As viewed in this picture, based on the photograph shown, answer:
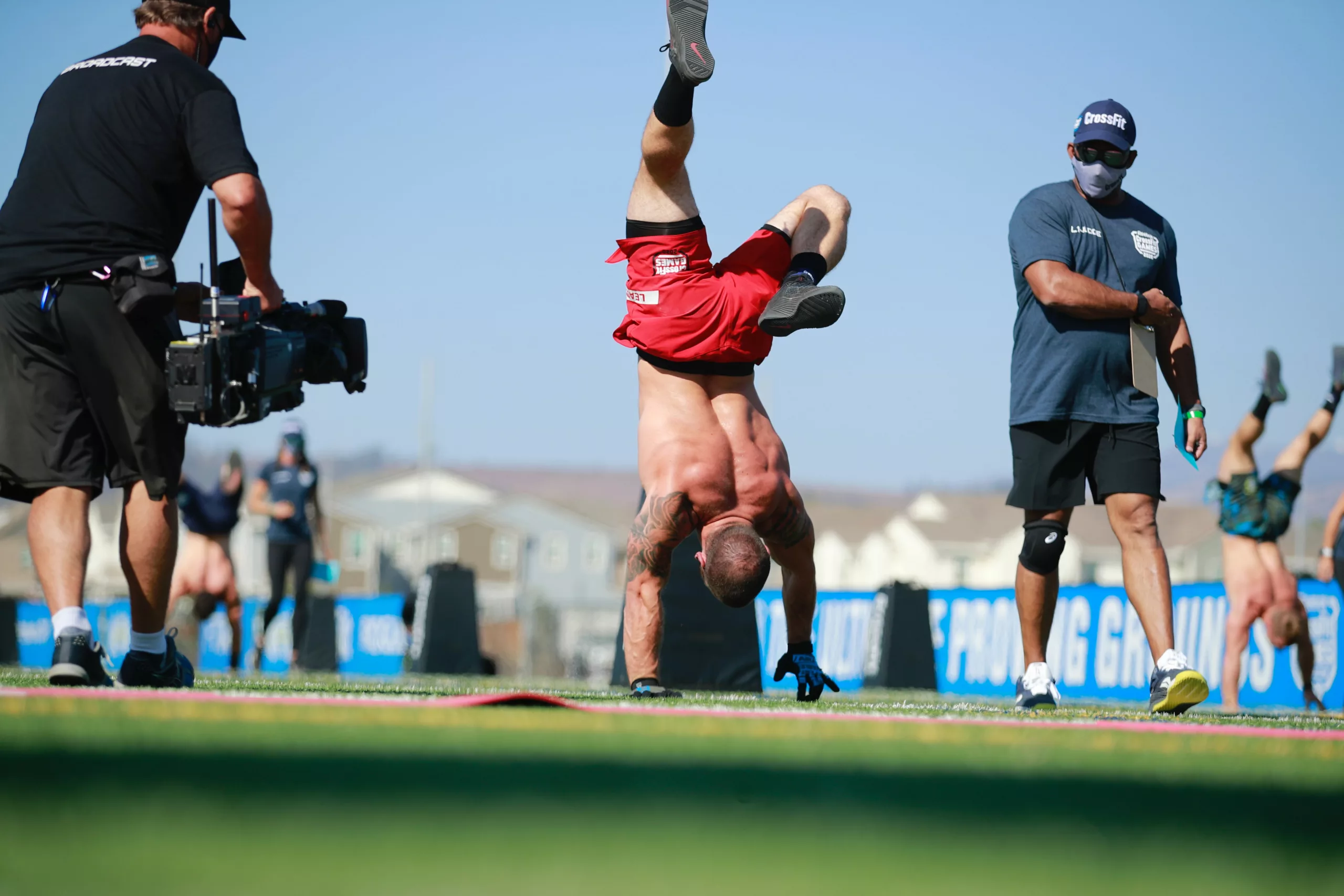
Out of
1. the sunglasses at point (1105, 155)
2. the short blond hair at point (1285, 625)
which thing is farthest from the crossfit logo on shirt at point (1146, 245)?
the short blond hair at point (1285, 625)

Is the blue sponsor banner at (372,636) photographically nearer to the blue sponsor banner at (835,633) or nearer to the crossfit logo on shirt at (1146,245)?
the blue sponsor banner at (835,633)

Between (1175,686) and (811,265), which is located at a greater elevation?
(811,265)

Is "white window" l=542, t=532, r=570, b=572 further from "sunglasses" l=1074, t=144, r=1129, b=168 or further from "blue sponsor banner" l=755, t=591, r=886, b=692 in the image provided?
"sunglasses" l=1074, t=144, r=1129, b=168

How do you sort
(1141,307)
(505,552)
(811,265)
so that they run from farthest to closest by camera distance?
1. (505,552)
2. (1141,307)
3. (811,265)

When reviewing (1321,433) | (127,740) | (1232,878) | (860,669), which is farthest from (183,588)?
(1232,878)

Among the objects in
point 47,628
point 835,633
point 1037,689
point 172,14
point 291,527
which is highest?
point 172,14

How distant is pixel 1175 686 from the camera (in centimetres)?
549

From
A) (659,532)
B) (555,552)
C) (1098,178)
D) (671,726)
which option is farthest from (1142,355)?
(555,552)

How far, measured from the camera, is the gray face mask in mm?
6500

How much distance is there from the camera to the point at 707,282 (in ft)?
18.7

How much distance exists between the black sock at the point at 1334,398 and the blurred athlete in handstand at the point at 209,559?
374 inches

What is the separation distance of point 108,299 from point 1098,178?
4.08 metres

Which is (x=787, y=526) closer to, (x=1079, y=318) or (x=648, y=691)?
(x=648, y=691)

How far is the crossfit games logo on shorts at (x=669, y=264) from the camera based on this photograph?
571 centimetres
